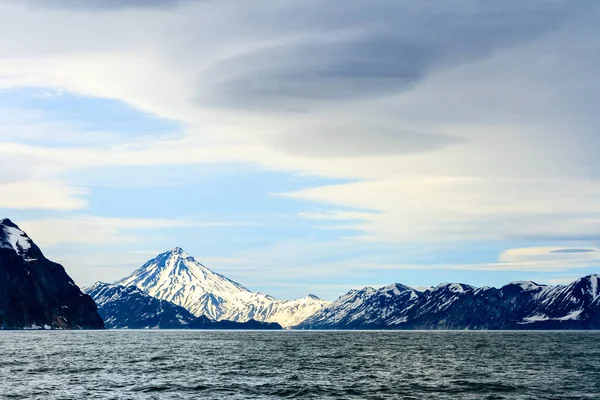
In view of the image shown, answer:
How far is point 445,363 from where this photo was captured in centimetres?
13250

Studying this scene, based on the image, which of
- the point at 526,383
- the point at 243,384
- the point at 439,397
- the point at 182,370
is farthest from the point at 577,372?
the point at 182,370

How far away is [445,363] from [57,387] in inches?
3005

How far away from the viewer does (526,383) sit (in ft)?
298

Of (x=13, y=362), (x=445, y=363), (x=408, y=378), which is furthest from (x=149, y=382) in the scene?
(x=445, y=363)

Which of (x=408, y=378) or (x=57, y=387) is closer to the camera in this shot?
(x=57, y=387)

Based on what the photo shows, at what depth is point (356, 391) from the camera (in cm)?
8194

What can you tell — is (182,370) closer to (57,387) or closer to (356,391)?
(57,387)

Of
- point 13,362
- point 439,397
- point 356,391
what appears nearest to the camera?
point 439,397

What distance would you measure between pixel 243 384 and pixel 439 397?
25069 millimetres

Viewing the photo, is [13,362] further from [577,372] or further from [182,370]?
[577,372]

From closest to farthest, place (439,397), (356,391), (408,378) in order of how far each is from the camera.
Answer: (439,397)
(356,391)
(408,378)

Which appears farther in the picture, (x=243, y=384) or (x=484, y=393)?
(x=243, y=384)

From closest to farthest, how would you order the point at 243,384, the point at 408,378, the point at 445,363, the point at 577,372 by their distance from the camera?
the point at 243,384, the point at 408,378, the point at 577,372, the point at 445,363

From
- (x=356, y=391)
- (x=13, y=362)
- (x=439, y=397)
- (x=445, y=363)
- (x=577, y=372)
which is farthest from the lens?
(x=445, y=363)
